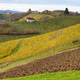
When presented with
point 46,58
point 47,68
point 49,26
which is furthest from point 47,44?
point 49,26

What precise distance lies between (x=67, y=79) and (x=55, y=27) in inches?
4967

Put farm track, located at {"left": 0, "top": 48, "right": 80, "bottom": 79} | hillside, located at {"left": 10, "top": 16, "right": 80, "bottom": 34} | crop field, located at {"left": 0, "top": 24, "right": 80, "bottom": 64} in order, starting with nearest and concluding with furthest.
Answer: farm track, located at {"left": 0, "top": 48, "right": 80, "bottom": 79}, crop field, located at {"left": 0, "top": 24, "right": 80, "bottom": 64}, hillside, located at {"left": 10, "top": 16, "right": 80, "bottom": 34}

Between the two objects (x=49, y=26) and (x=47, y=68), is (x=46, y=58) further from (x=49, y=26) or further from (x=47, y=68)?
(x=49, y=26)

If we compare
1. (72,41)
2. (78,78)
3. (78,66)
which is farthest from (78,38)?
(78,78)

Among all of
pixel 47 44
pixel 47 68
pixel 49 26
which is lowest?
pixel 47 44

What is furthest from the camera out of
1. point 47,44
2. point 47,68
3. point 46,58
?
point 47,44

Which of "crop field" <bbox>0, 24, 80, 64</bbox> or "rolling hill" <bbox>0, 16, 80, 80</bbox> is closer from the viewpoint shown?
"rolling hill" <bbox>0, 16, 80, 80</bbox>

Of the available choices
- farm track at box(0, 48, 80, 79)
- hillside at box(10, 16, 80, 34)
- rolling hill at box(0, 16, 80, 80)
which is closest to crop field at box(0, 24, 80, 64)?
rolling hill at box(0, 16, 80, 80)

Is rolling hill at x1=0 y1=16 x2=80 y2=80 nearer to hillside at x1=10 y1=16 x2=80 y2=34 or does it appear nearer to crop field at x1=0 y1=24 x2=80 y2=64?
crop field at x1=0 y1=24 x2=80 y2=64

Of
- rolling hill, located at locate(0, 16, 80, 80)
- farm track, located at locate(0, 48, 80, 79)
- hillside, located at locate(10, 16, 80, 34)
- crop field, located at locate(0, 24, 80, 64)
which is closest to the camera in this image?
farm track, located at locate(0, 48, 80, 79)

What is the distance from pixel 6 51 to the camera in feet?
194

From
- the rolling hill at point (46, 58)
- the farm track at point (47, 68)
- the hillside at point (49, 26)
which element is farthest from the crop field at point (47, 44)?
the hillside at point (49, 26)

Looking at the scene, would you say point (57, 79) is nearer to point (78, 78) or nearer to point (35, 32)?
point (78, 78)

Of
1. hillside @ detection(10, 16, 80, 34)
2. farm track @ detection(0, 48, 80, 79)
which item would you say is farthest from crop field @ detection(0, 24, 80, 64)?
hillside @ detection(10, 16, 80, 34)
